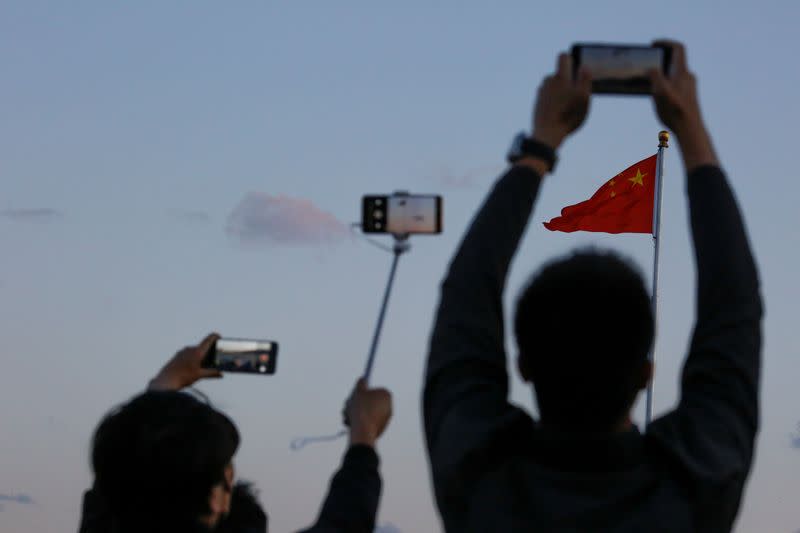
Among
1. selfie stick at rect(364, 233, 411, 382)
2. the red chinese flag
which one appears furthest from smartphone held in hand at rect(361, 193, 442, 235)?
the red chinese flag

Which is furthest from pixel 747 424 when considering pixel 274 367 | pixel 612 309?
pixel 274 367

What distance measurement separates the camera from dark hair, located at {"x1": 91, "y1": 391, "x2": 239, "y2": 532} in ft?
11.7

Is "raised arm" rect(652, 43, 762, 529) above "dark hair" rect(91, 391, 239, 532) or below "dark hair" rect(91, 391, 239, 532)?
above

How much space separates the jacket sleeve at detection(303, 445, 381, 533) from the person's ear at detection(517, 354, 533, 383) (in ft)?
1.91

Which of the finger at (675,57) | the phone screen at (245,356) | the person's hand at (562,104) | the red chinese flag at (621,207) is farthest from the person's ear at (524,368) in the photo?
the red chinese flag at (621,207)

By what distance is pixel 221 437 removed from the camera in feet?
11.9

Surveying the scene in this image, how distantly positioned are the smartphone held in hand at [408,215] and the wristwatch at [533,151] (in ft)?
1.37

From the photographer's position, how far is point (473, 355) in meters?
3.24

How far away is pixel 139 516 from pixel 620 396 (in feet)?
4.61

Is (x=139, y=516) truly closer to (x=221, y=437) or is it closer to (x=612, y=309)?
(x=221, y=437)

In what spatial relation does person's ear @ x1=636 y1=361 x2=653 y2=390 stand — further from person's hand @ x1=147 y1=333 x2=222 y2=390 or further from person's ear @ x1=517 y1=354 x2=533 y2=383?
person's hand @ x1=147 y1=333 x2=222 y2=390

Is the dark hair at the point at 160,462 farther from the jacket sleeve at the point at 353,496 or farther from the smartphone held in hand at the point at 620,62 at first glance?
the smartphone held in hand at the point at 620,62

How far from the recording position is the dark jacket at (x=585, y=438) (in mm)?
2959

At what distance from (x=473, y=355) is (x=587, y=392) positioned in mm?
369
